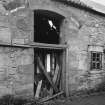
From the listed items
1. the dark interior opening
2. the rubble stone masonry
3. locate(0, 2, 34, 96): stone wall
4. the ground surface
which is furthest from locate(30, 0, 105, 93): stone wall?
locate(0, 2, 34, 96): stone wall

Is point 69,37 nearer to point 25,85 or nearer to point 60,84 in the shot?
point 60,84

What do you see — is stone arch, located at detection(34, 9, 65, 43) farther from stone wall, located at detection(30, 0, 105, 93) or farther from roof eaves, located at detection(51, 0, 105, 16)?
roof eaves, located at detection(51, 0, 105, 16)

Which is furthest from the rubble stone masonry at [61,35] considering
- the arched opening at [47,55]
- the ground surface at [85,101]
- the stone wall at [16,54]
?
the ground surface at [85,101]

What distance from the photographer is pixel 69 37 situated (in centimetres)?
600

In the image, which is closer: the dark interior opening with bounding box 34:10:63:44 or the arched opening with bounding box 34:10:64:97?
the arched opening with bounding box 34:10:64:97

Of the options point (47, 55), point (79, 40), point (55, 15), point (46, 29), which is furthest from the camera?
point (46, 29)

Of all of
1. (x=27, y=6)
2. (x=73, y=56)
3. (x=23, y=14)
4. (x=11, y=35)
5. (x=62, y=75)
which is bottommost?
(x=62, y=75)

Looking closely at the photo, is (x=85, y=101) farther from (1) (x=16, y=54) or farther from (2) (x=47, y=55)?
(1) (x=16, y=54)

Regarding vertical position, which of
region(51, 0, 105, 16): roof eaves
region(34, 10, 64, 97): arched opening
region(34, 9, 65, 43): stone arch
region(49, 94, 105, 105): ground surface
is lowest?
region(49, 94, 105, 105): ground surface

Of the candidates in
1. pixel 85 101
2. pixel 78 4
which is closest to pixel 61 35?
pixel 78 4

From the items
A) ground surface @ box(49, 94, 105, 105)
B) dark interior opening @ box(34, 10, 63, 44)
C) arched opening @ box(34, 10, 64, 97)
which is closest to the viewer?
ground surface @ box(49, 94, 105, 105)

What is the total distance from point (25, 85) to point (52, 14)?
9.46ft

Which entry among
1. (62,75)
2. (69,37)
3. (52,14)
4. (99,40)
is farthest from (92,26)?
(62,75)

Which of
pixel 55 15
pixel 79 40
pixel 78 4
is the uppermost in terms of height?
pixel 78 4
